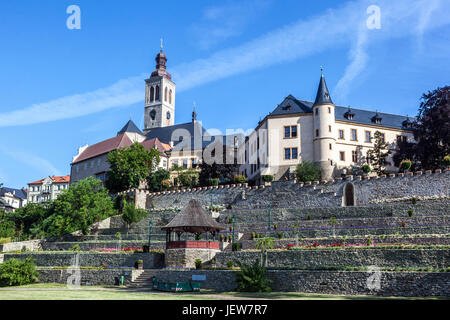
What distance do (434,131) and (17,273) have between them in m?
41.4

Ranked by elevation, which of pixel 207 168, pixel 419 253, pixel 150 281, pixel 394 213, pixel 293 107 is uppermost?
pixel 293 107

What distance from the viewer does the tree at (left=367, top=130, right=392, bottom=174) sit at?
5253cm

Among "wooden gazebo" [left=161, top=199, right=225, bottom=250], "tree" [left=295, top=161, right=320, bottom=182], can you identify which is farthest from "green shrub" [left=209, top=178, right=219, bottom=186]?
"wooden gazebo" [left=161, top=199, right=225, bottom=250]

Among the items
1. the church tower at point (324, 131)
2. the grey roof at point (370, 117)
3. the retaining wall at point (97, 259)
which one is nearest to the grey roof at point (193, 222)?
the retaining wall at point (97, 259)

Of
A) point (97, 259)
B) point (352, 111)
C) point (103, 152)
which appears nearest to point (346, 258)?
point (97, 259)

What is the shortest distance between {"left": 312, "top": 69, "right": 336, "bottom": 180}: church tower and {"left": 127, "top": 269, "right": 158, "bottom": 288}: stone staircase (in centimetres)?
2655

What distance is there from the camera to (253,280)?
2312cm

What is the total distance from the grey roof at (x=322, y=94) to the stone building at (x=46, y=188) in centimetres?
7641

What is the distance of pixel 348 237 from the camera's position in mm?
29625

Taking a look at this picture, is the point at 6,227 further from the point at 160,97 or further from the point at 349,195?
the point at 160,97

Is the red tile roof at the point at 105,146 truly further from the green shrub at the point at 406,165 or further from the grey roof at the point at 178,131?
Answer: the green shrub at the point at 406,165

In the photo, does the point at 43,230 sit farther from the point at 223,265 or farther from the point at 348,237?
the point at 348,237
